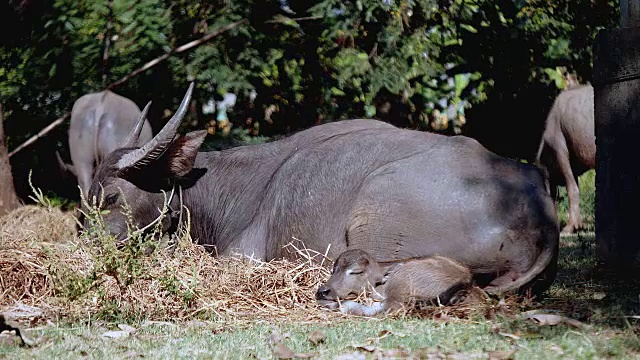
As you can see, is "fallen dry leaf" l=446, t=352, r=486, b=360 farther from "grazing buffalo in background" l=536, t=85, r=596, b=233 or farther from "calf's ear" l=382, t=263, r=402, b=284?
"grazing buffalo in background" l=536, t=85, r=596, b=233

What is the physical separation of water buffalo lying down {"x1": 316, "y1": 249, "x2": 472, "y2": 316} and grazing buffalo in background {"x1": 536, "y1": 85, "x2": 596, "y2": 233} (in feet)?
27.2

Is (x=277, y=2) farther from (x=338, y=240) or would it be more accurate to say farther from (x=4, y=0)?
(x=338, y=240)

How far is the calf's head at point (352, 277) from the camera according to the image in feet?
16.6

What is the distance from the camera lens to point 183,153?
6734 mm

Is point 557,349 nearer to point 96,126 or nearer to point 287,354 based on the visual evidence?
→ point 287,354

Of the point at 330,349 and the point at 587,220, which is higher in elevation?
the point at 330,349

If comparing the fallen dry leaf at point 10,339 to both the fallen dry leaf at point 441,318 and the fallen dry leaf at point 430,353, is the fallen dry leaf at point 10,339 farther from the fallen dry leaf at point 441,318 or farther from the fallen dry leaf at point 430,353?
the fallen dry leaf at point 441,318

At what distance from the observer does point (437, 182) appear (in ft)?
17.9

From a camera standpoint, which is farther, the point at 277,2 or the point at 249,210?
the point at 277,2

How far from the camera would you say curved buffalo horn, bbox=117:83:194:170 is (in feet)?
21.3

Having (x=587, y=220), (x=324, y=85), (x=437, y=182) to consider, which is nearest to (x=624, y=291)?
(x=437, y=182)

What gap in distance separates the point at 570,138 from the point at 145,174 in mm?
8298

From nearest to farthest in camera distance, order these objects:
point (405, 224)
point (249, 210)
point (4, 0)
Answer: point (405, 224) → point (249, 210) → point (4, 0)

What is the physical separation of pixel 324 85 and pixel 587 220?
13.4ft
